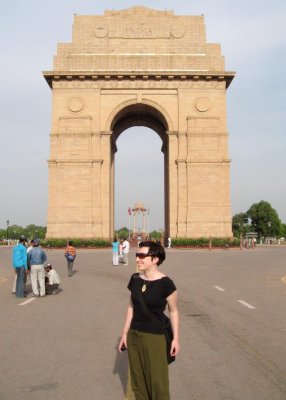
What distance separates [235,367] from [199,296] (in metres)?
6.73

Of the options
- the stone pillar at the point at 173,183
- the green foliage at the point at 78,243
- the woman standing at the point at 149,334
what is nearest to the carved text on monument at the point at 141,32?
the stone pillar at the point at 173,183

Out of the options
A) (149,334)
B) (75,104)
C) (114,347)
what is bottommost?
(114,347)

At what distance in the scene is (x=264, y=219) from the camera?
407ft

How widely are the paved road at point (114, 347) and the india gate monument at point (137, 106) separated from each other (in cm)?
2761

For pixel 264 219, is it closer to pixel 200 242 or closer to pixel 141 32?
pixel 141 32

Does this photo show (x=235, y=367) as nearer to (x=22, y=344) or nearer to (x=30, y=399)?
Result: (x=30, y=399)

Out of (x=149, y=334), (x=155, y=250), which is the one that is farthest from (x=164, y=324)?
(x=155, y=250)

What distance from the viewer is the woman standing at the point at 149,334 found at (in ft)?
12.8

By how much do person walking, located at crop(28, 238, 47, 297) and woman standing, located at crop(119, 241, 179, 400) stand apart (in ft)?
28.9

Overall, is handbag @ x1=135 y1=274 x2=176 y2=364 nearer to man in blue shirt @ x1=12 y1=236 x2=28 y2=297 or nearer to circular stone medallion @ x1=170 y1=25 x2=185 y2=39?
man in blue shirt @ x1=12 y1=236 x2=28 y2=297

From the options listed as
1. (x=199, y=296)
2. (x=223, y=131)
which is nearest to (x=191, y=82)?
(x=223, y=131)

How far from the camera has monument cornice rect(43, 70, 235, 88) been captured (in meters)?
41.8

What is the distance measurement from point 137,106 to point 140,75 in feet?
10.2

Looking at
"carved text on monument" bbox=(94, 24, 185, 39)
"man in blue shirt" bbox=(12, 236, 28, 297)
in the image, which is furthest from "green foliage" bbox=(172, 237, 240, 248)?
"man in blue shirt" bbox=(12, 236, 28, 297)
